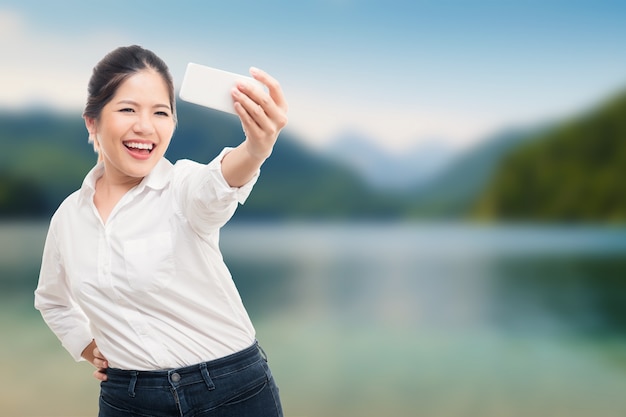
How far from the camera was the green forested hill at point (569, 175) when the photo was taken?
7.92 meters

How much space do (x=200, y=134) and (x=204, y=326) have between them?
551cm

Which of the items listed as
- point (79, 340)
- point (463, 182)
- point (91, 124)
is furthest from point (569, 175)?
point (91, 124)

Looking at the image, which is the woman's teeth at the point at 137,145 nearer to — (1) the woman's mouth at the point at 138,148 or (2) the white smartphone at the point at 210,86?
(1) the woman's mouth at the point at 138,148

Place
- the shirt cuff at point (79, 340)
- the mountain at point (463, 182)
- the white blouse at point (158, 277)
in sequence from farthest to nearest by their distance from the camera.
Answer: the mountain at point (463, 182)
the shirt cuff at point (79, 340)
the white blouse at point (158, 277)

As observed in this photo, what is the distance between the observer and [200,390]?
3.90ft

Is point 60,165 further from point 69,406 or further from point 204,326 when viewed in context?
point 204,326

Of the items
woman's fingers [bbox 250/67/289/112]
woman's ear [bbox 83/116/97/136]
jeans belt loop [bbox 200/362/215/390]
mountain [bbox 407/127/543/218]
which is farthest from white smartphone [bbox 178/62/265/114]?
mountain [bbox 407/127/543/218]

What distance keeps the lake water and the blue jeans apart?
329 cm

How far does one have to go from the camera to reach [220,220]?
1.13 meters

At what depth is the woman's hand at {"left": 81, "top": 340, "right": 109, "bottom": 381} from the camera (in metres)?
1.32

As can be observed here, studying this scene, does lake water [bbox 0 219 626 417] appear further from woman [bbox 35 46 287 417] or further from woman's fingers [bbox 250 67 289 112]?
woman's fingers [bbox 250 67 289 112]

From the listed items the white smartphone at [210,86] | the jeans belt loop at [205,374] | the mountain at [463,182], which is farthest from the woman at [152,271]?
the mountain at [463,182]

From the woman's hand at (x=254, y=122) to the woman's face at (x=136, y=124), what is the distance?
21cm

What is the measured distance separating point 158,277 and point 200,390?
0.19 m
